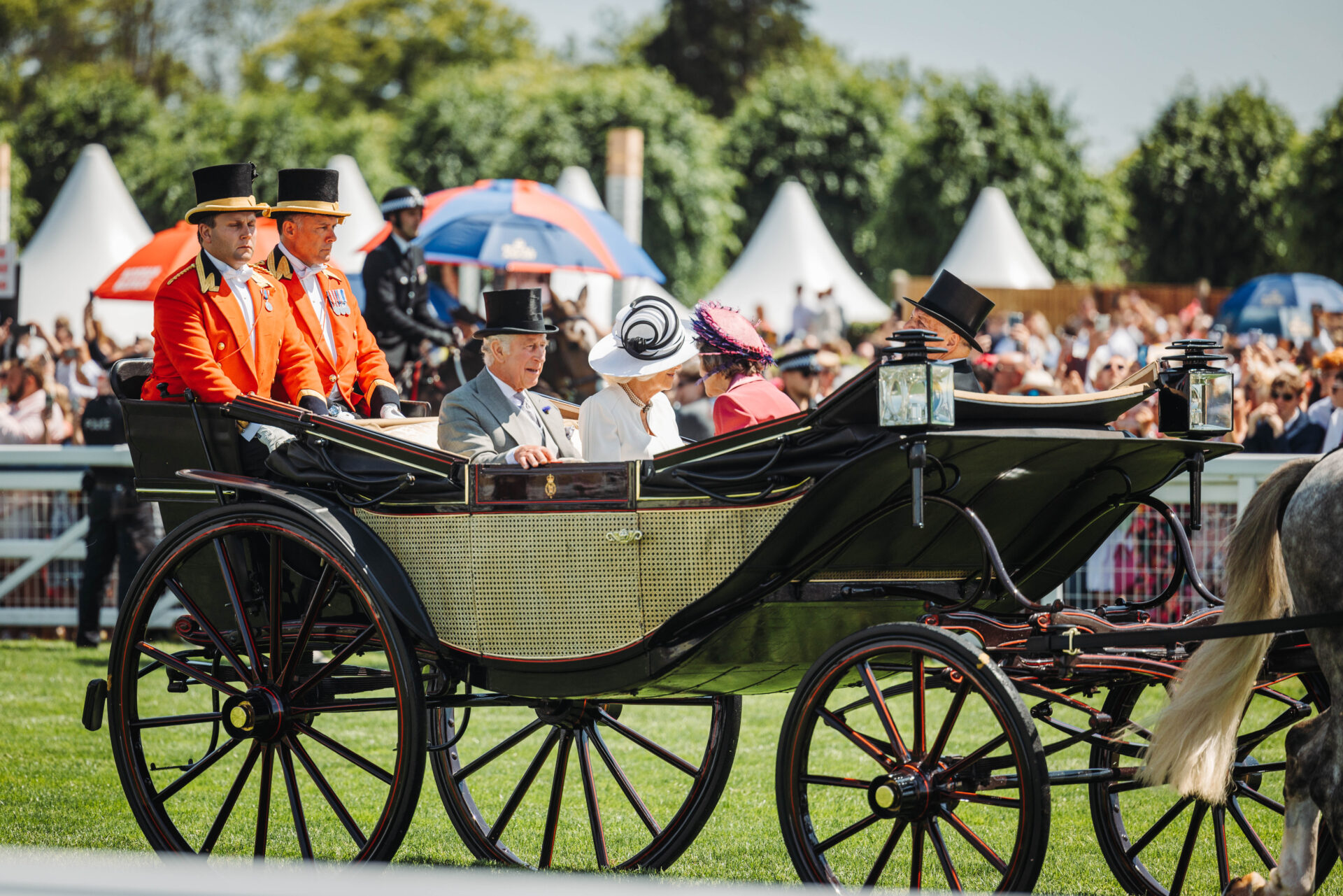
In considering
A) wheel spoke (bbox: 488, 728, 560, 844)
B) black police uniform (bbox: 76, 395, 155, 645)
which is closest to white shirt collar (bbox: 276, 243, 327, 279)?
wheel spoke (bbox: 488, 728, 560, 844)

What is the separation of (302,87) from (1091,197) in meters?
30.3

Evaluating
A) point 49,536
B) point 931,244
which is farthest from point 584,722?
point 931,244

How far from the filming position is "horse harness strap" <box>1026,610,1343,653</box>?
355cm

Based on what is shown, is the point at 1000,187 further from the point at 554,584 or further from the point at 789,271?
the point at 554,584

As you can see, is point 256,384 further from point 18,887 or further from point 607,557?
point 18,887

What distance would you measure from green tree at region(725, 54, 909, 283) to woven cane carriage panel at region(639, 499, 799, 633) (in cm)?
3546

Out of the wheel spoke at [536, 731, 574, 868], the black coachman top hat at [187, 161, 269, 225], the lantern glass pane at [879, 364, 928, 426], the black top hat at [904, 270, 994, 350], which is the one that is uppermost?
the black coachman top hat at [187, 161, 269, 225]

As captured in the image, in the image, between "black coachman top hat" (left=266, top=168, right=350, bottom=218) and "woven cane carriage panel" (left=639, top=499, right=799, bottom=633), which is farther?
"black coachman top hat" (left=266, top=168, right=350, bottom=218)

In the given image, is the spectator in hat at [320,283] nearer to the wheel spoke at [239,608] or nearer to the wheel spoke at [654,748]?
the wheel spoke at [239,608]

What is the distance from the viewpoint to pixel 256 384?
5.02m

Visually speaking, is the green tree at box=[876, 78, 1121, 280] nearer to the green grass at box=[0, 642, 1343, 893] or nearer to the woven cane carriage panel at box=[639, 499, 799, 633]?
the green grass at box=[0, 642, 1343, 893]

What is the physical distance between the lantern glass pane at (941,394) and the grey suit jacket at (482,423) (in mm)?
1497

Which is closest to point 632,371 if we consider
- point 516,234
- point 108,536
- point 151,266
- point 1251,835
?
point 1251,835

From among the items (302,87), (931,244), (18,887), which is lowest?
(18,887)
